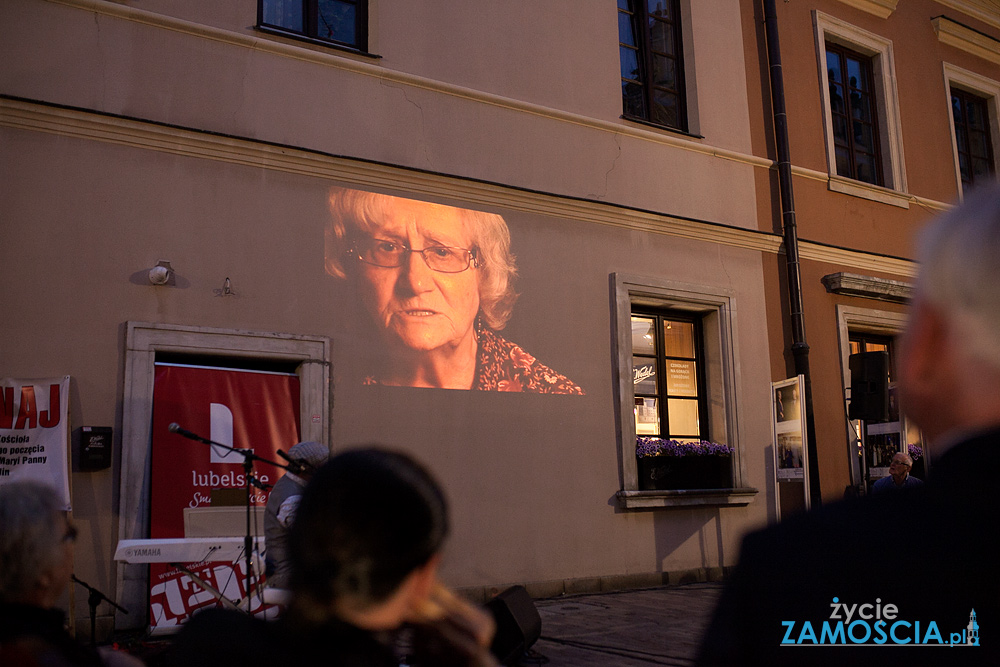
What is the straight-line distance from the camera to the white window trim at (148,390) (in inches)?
251

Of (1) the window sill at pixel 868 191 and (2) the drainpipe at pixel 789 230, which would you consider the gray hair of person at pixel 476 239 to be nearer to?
(2) the drainpipe at pixel 789 230

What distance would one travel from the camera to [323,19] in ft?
27.0

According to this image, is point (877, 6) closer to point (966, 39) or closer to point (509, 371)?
point (966, 39)

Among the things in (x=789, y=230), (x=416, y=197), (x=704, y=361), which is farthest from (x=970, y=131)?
(x=416, y=197)

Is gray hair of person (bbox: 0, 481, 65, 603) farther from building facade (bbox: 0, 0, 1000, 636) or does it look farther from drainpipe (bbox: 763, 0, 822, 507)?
drainpipe (bbox: 763, 0, 822, 507)

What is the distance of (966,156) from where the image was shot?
13172 millimetres

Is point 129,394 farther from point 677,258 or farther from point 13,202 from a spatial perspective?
point 677,258

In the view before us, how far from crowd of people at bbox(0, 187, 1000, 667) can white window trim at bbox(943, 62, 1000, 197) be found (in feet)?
43.5

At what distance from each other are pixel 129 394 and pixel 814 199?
843 cm

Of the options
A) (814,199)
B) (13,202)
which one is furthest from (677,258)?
(13,202)

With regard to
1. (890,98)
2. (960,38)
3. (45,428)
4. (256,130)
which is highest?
(960,38)

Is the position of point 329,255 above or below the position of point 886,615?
above

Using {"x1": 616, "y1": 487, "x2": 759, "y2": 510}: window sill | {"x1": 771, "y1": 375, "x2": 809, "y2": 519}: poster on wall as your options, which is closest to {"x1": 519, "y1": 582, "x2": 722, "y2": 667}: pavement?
{"x1": 616, "y1": 487, "x2": 759, "y2": 510}: window sill

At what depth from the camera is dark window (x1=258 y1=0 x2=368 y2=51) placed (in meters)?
7.99
